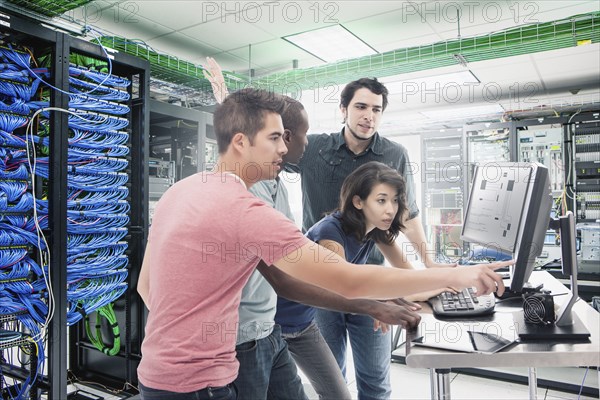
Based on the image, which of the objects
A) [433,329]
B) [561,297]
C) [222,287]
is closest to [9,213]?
→ [222,287]

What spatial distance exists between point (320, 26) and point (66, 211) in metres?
2.32

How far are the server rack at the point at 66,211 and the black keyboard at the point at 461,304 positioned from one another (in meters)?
1.99

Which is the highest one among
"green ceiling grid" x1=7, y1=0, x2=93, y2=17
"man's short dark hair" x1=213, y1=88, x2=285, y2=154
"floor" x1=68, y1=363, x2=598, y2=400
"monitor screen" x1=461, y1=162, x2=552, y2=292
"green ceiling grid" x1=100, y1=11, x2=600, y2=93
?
"green ceiling grid" x1=100, y1=11, x2=600, y2=93

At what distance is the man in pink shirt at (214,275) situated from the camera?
2.91ft

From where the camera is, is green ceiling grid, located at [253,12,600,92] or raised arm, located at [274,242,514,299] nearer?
raised arm, located at [274,242,514,299]

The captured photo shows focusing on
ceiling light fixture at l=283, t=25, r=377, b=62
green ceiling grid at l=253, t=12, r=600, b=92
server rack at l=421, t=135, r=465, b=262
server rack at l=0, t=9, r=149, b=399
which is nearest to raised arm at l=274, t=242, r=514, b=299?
server rack at l=0, t=9, r=149, b=399

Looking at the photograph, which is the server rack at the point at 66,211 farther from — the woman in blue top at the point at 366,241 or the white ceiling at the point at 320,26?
the woman in blue top at the point at 366,241

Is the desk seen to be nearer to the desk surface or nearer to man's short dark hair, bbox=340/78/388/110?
the desk surface

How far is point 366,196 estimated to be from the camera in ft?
5.88

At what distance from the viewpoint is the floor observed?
9.22ft

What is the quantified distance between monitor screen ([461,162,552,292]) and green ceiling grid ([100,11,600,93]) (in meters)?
2.10

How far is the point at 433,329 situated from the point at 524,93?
5.54 metres

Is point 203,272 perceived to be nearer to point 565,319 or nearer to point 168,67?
point 565,319

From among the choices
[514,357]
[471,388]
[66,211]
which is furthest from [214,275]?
[471,388]
